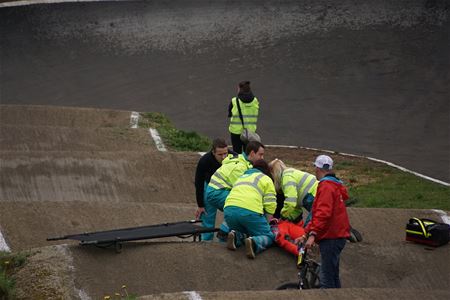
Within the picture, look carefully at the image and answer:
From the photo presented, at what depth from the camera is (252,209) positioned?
35.4 ft

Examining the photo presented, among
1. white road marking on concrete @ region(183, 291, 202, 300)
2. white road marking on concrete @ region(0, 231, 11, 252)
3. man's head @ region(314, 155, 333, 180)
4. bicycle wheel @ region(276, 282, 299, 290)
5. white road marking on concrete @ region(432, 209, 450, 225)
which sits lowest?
white road marking on concrete @ region(432, 209, 450, 225)

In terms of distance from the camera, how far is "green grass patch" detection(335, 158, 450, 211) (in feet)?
52.2

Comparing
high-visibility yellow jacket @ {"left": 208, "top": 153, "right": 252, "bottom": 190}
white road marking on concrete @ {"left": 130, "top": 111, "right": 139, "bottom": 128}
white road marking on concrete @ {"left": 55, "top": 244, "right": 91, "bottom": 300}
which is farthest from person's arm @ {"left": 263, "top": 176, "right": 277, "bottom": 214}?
white road marking on concrete @ {"left": 130, "top": 111, "right": 139, "bottom": 128}

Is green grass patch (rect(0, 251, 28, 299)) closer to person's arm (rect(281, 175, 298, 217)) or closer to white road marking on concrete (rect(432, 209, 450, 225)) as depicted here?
person's arm (rect(281, 175, 298, 217))

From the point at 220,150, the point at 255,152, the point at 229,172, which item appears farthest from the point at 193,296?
the point at 220,150

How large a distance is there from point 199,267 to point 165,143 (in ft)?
31.7

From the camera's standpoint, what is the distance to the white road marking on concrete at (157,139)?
19.8 metres

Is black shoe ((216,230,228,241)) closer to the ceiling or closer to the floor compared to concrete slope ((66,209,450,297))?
closer to the ceiling

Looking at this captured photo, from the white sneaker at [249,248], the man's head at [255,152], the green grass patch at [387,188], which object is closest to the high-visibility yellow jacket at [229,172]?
the man's head at [255,152]

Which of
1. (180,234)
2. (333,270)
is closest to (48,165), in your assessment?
(180,234)

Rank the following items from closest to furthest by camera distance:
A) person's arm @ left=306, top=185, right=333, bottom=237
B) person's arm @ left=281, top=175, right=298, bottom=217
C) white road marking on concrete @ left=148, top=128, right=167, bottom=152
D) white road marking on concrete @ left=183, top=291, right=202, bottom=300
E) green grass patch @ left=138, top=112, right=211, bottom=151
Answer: white road marking on concrete @ left=183, top=291, right=202, bottom=300 < person's arm @ left=306, top=185, right=333, bottom=237 < person's arm @ left=281, top=175, right=298, bottom=217 < white road marking on concrete @ left=148, top=128, right=167, bottom=152 < green grass patch @ left=138, top=112, right=211, bottom=151

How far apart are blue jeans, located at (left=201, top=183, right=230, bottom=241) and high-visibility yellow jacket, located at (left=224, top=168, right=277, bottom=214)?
57cm

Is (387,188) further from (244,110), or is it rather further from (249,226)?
(249,226)

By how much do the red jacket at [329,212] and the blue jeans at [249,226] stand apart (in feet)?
3.20
